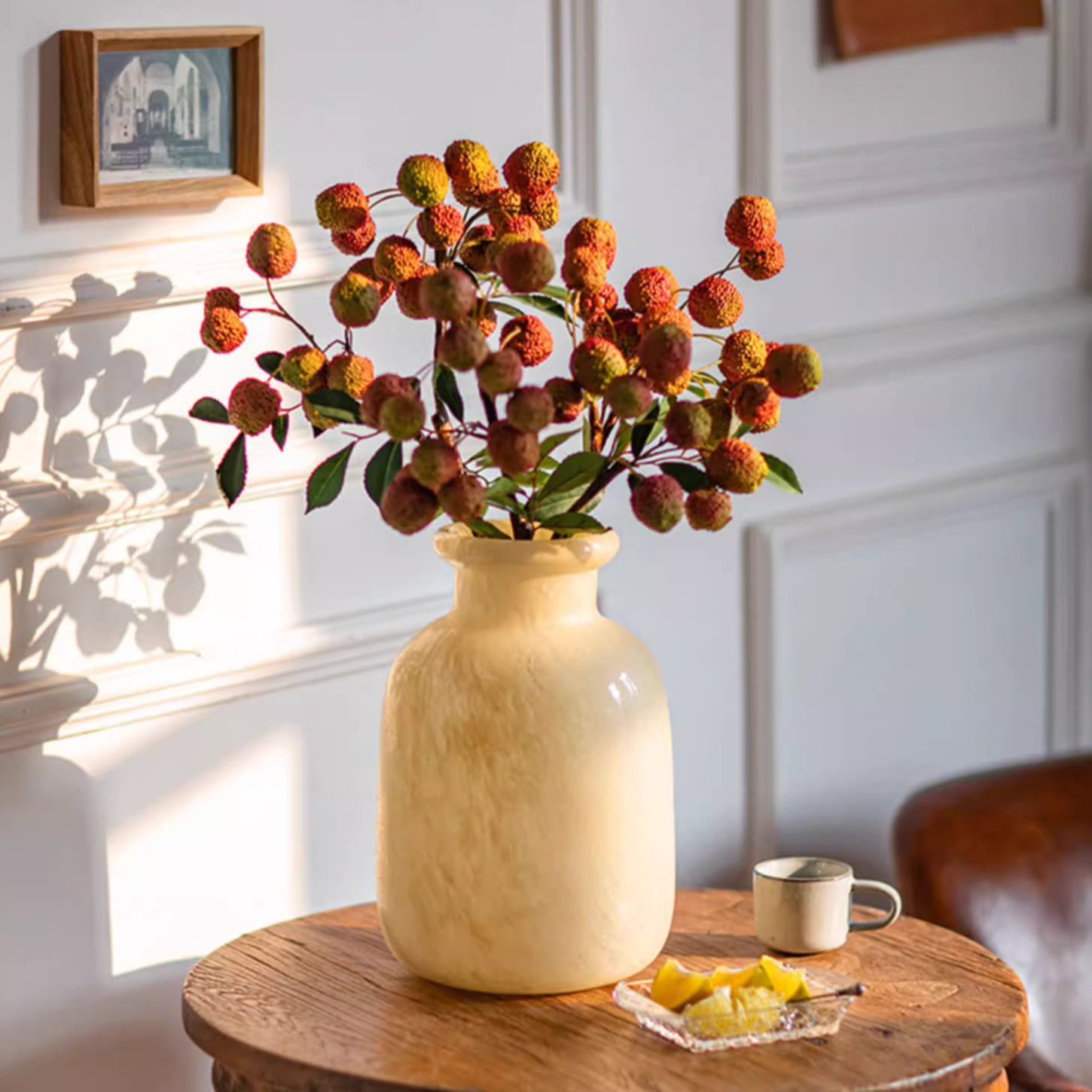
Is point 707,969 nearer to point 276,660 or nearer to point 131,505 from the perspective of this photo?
point 276,660

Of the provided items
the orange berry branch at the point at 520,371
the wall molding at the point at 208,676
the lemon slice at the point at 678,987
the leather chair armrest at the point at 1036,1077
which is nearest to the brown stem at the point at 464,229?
the orange berry branch at the point at 520,371

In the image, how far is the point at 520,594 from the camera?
4.55ft

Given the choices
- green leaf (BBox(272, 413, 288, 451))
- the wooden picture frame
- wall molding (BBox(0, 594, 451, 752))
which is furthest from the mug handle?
the wooden picture frame

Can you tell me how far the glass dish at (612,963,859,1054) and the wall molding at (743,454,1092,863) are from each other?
68 cm

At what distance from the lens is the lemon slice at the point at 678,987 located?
1.36 m

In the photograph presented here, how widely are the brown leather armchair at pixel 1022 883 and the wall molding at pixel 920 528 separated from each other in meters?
0.19

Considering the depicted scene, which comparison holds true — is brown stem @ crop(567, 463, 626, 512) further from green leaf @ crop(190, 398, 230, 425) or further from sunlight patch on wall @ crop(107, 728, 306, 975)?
sunlight patch on wall @ crop(107, 728, 306, 975)

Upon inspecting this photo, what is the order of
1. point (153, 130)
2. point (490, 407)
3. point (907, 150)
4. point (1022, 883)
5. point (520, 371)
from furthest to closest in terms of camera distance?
point (907, 150) → point (1022, 883) → point (153, 130) → point (490, 407) → point (520, 371)

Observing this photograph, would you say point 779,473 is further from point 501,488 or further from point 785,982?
point 785,982

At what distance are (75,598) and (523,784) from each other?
16.2 inches

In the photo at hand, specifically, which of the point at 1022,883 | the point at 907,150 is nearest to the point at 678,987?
the point at 1022,883

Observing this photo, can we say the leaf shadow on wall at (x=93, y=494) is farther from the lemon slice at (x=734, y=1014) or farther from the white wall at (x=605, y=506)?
the lemon slice at (x=734, y=1014)

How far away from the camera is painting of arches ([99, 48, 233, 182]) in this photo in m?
1.45

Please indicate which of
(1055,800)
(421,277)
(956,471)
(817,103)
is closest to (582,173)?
(817,103)
